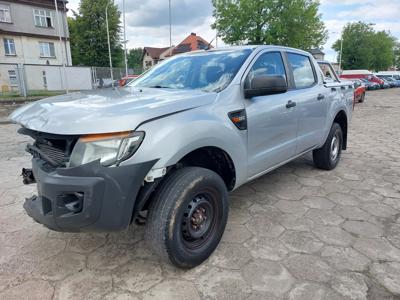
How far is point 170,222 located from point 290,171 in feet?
10.3

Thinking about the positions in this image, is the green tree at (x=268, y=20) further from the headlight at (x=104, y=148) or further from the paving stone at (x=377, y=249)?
the headlight at (x=104, y=148)

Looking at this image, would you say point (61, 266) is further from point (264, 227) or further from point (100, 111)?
point (264, 227)

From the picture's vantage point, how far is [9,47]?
27141 mm

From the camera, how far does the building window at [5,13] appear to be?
26.5 m

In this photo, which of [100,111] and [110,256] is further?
[110,256]

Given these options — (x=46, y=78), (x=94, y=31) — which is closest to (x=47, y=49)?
(x=94, y=31)

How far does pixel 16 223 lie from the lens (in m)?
3.13

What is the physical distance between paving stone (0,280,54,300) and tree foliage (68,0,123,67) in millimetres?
37365

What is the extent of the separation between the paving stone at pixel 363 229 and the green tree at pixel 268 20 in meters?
25.1

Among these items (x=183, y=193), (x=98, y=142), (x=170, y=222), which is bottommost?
(x=170, y=222)

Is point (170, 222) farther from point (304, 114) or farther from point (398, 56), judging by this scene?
point (398, 56)

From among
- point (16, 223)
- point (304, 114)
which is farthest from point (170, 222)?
point (304, 114)

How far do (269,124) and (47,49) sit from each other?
32.1 m

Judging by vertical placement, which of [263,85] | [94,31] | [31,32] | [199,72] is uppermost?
[94,31]
